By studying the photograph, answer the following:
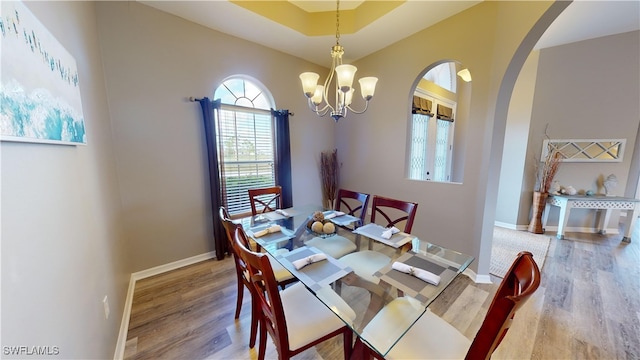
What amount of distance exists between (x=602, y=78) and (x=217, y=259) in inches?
247

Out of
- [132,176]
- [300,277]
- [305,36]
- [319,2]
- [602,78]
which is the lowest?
[300,277]

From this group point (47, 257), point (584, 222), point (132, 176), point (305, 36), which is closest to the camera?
point (47, 257)

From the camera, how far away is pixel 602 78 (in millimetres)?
3275

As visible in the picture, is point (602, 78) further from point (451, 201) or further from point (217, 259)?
point (217, 259)

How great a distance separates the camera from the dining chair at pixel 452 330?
66 centimetres

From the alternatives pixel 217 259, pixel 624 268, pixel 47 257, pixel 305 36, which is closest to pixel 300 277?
pixel 47 257

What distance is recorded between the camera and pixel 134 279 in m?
2.22

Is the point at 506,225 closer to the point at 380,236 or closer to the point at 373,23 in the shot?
the point at 380,236

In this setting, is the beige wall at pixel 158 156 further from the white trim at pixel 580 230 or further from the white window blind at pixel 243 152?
the white trim at pixel 580 230

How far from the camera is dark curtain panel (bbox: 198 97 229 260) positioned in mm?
2424

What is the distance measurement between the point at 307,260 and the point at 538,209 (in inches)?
174

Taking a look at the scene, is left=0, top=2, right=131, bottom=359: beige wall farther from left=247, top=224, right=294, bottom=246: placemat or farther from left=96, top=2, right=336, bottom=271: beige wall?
left=247, top=224, right=294, bottom=246: placemat

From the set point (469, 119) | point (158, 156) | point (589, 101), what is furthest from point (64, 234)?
point (589, 101)

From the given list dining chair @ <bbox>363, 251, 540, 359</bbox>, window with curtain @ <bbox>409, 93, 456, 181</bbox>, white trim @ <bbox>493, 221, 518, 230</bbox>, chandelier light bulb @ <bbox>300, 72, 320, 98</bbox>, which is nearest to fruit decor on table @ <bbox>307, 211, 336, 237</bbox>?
dining chair @ <bbox>363, 251, 540, 359</bbox>
